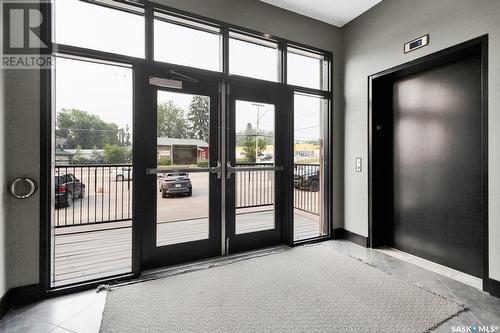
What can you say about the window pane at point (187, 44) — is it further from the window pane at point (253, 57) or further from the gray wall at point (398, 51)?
the gray wall at point (398, 51)

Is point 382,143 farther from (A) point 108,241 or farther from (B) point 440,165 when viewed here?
(A) point 108,241

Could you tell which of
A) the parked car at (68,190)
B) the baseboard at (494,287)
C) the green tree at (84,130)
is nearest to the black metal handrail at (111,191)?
the parked car at (68,190)

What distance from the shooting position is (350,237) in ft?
11.4

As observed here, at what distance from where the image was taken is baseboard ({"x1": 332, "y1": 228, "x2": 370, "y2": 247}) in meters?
3.24

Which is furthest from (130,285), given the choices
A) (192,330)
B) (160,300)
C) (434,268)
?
(434,268)

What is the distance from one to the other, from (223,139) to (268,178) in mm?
820

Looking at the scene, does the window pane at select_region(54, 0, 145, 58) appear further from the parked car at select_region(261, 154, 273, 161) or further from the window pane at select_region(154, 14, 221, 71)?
the parked car at select_region(261, 154, 273, 161)

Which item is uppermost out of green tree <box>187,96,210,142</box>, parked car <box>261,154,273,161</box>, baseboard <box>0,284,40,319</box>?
green tree <box>187,96,210,142</box>

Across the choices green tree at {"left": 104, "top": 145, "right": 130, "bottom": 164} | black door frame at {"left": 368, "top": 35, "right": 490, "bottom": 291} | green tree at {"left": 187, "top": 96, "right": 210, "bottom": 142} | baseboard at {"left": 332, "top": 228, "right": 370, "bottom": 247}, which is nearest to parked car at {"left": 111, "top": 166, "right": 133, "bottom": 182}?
green tree at {"left": 104, "top": 145, "right": 130, "bottom": 164}

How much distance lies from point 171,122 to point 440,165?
2.91 meters

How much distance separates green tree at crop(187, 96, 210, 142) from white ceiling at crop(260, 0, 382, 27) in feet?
4.92

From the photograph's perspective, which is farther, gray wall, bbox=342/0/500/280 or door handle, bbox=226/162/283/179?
door handle, bbox=226/162/283/179

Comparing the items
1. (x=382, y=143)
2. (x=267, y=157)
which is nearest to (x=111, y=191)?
(x=267, y=157)

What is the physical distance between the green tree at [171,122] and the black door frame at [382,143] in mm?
2317
